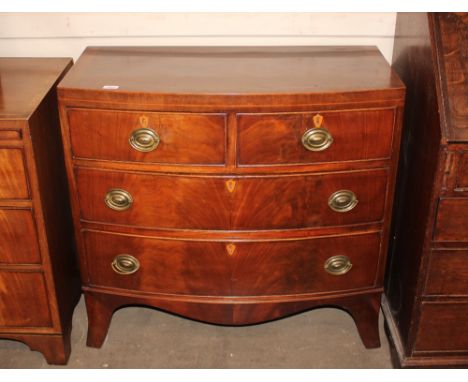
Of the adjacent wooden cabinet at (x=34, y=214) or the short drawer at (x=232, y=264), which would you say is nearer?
the adjacent wooden cabinet at (x=34, y=214)

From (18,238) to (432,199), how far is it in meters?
1.29

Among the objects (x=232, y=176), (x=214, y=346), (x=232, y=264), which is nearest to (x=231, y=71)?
(x=232, y=176)

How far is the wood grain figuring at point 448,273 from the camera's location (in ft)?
6.13

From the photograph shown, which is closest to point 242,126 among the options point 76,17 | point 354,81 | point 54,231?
point 354,81

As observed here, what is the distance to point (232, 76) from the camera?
6.16 feet

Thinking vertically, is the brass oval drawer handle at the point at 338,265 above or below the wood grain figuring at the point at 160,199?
below

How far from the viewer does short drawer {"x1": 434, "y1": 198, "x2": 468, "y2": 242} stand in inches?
69.9

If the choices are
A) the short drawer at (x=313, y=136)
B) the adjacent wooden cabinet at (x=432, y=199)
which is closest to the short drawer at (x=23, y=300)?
the short drawer at (x=313, y=136)

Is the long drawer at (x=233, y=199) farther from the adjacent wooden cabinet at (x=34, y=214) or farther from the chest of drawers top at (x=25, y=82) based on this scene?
the chest of drawers top at (x=25, y=82)

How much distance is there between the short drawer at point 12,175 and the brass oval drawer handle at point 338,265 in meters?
1.00

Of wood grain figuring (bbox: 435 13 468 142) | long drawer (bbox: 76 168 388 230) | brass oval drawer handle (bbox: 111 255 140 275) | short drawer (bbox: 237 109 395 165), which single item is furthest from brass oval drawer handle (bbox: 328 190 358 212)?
brass oval drawer handle (bbox: 111 255 140 275)

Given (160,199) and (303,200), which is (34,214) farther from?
(303,200)

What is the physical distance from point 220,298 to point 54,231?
608 millimetres

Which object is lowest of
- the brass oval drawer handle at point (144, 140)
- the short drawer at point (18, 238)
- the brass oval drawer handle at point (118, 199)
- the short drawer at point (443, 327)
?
the short drawer at point (443, 327)
